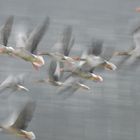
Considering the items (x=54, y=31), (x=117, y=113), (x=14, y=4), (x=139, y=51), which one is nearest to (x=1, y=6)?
(x=14, y=4)

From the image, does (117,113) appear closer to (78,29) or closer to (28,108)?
(78,29)

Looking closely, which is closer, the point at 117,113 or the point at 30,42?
the point at 30,42

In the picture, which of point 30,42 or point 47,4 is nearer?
point 30,42

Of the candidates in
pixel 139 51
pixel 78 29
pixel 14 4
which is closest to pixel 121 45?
pixel 78 29

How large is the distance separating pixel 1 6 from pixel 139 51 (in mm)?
2769

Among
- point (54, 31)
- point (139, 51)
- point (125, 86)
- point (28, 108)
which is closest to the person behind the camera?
point (28, 108)

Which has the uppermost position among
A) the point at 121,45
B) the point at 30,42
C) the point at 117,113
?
the point at 30,42

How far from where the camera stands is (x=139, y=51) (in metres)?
2.51

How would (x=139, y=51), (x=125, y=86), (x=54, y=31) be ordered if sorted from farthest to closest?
(x=125, y=86)
(x=54, y=31)
(x=139, y=51)

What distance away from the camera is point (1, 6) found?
16.9ft

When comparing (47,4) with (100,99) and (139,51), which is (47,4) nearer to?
(100,99)

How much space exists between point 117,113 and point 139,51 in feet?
9.22

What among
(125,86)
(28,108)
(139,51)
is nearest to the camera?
(28,108)

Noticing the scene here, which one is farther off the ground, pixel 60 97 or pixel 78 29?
pixel 78 29
